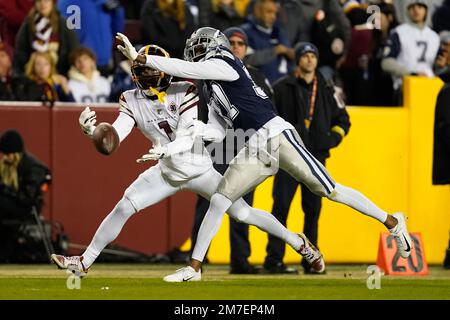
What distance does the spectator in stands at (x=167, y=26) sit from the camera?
15328 millimetres

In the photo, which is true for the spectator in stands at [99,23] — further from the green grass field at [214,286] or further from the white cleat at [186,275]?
the white cleat at [186,275]

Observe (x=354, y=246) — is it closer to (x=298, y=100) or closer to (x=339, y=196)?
(x=298, y=100)

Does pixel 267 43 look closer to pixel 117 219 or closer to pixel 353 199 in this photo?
pixel 353 199

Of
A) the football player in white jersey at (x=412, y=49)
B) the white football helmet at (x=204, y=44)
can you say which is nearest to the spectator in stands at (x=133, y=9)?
the football player in white jersey at (x=412, y=49)

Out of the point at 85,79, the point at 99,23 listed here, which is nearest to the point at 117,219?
the point at 85,79

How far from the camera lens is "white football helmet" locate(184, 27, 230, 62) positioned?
10.9 m

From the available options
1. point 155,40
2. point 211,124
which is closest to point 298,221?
point 155,40

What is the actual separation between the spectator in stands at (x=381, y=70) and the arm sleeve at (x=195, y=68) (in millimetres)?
5200

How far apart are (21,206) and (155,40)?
8.82 ft

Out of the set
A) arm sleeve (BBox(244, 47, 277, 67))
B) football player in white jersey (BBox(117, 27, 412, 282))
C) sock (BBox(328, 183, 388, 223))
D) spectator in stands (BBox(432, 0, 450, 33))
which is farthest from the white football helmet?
spectator in stands (BBox(432, 0, 450, 33))

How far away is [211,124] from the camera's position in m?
10.9

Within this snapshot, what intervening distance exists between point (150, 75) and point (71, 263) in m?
1.58

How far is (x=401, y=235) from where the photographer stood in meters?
11.0

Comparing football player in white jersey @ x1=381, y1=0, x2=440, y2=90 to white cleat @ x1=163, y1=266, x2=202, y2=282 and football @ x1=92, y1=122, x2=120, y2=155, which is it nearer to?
white cleat @ x1=163, y1=266, x2=202, y2=282
